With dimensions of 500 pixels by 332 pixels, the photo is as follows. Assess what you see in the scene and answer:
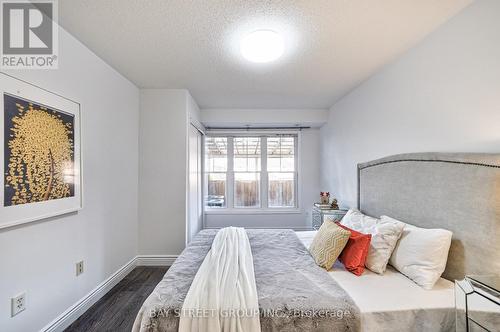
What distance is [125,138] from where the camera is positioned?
2959 mm

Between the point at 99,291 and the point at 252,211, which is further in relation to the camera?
the point at 252,211

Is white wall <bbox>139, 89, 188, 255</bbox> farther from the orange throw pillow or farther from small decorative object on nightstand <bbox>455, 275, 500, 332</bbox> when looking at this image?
small decorative object on nightstand <bbox>455, 275, 500, 332</bbox>

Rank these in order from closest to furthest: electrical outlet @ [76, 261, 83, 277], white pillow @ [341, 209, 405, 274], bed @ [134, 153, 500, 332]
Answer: bed @ [134, 153, 500, 332]
white pillow @ [341, 209, 405, 274]
electrical outlet @ [76, 261, 83, 277]

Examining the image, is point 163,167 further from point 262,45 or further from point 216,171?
point 262,45

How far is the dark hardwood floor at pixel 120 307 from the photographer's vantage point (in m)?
2.00

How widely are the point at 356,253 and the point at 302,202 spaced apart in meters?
3.05

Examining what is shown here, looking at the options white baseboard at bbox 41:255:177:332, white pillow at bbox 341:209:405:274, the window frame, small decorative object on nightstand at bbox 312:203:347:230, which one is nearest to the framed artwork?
white baseboard at bbox 41:255:177:332

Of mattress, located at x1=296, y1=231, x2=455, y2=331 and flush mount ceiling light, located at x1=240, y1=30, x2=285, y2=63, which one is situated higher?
flush mount ceiling light, located at x1=240, y1=30, x2=285, y2=63

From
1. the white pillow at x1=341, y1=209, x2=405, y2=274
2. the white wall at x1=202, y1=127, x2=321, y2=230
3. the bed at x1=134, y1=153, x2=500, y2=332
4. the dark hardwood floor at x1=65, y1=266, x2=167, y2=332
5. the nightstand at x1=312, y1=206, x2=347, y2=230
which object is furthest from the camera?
the white wall at x1=202, y1=127, x2=321, y2=230

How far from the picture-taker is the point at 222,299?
135cm

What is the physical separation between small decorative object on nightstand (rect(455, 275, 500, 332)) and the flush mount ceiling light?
2.07m

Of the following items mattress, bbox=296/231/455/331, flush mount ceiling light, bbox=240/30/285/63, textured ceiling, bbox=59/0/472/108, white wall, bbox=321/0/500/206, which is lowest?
mattress, bbox=296/231/455/331

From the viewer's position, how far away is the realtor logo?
1.53 m

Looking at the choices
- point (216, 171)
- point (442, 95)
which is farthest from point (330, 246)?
point (216, 171)
